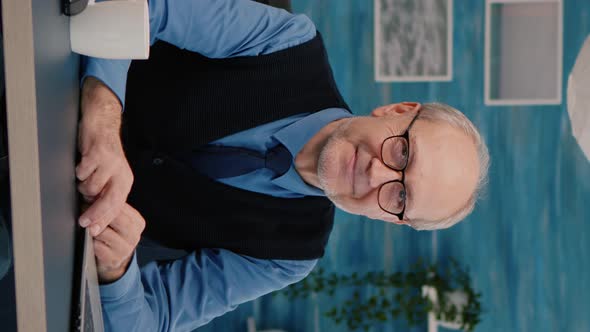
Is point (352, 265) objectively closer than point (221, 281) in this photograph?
No

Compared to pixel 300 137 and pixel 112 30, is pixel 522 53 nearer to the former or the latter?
pixel 300 137

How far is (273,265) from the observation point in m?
1.67

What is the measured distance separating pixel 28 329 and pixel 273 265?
1.12 m

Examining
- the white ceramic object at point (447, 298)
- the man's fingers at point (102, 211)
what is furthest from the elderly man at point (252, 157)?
the white ceramic object at point (447, 298)

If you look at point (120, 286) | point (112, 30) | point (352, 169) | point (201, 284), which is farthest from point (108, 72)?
point (352, 169)

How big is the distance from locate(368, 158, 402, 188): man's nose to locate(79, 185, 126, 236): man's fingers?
34.7 inches

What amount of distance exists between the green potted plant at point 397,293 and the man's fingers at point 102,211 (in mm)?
2639

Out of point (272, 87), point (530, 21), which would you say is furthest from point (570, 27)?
point (272, 87)

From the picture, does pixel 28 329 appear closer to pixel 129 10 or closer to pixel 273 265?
pixel 129 10

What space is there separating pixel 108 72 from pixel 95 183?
0.75 ft

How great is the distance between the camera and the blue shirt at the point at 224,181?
134 cm

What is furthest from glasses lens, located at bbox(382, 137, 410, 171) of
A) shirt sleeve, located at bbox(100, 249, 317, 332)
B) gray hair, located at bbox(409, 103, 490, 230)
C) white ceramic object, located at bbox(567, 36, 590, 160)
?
white ceramic object, located at bbox(567, 36, 590, 160)

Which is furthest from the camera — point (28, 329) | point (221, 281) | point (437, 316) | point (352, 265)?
point (352, 265)

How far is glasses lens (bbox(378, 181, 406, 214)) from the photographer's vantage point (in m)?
1.70
